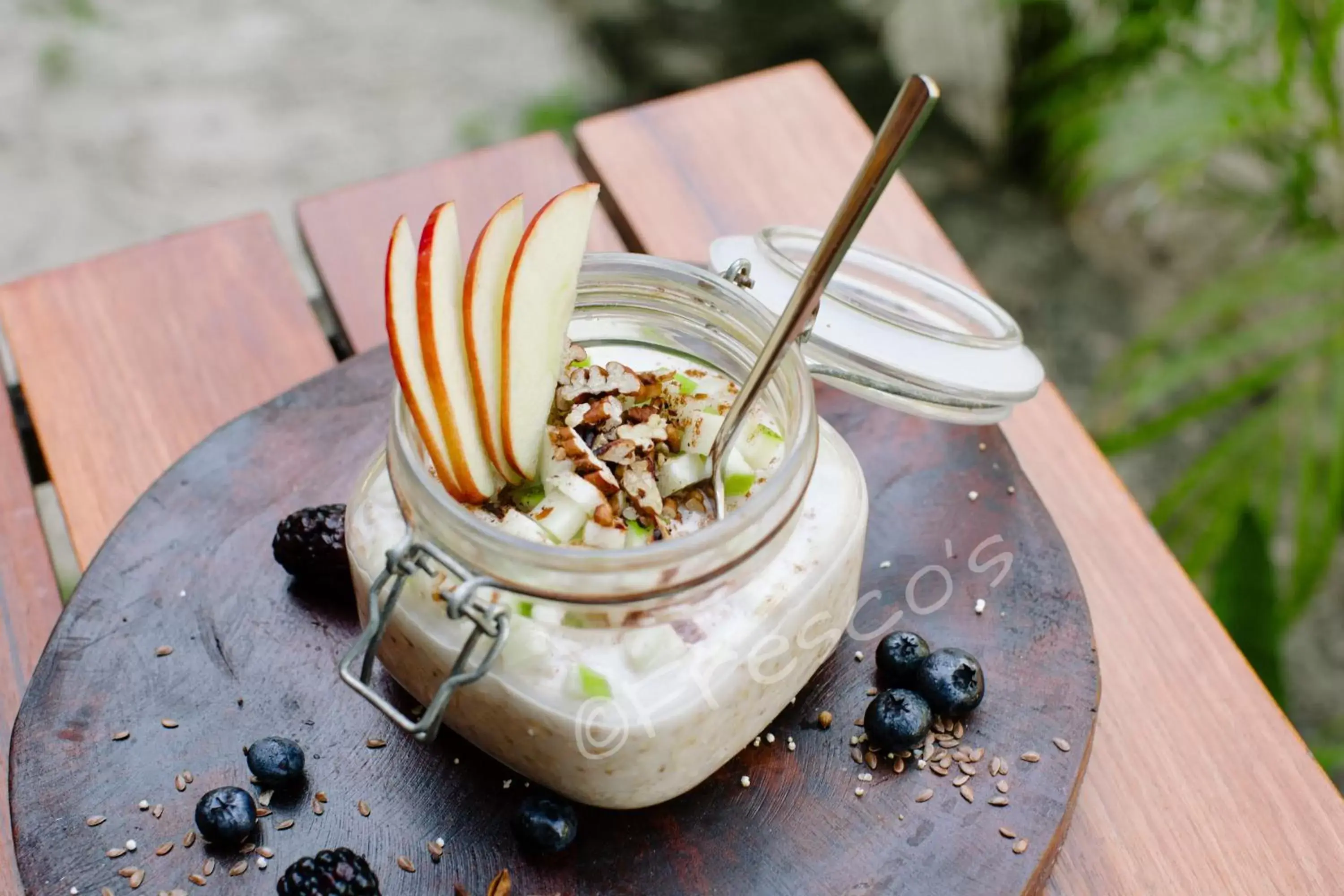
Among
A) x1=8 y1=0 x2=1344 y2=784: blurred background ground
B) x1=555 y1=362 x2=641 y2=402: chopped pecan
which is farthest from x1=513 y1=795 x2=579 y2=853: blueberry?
x1=8 y1=0 x2=1344 y2=784: blurred background ground

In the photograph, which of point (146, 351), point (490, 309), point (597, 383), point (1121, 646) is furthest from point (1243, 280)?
point (146, 351)

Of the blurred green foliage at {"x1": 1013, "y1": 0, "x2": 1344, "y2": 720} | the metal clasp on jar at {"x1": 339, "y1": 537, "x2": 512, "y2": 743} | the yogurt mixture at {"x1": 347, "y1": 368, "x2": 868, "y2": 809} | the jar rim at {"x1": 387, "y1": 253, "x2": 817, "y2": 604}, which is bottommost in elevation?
the blurred green foliage at {"x1": 1013, "y1": 0, "x2": 1344, "y2": 720}

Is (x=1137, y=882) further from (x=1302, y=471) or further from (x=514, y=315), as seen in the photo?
(x=1302, y=471)

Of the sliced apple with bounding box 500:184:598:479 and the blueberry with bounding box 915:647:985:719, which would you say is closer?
the sliced apple with bounding box 500:184:598:479

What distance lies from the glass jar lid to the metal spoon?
0.13m

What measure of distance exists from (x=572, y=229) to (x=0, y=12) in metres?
2.91

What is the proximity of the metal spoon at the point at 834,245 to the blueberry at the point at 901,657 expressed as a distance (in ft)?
0.77

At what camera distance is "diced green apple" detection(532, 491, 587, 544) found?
0.95 meters

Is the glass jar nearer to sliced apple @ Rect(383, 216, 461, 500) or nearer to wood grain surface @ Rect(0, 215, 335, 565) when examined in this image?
sliced apple @ Rect(383, 216, 461, 500)

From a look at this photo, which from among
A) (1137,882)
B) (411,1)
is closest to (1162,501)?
(1137,882)

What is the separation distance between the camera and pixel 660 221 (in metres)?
1.64

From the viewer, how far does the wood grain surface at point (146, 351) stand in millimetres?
1383

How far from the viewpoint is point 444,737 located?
42.8 inches

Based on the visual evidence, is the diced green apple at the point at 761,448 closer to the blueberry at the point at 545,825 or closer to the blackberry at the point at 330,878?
the blueberry at the point at 545,825
